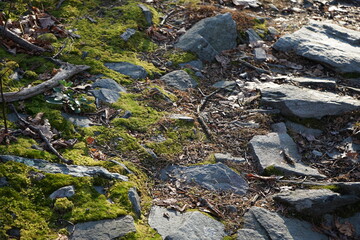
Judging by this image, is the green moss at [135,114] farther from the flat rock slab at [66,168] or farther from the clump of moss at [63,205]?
the clump of moss at [63,205]

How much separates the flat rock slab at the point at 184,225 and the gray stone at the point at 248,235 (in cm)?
17

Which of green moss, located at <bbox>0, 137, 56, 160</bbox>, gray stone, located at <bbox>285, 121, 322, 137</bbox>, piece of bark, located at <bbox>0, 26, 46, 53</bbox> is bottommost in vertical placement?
gray stone, located at <bbox>285, 121, 322, 137</bbox>

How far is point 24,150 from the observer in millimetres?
4148

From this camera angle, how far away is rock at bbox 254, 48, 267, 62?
7230 mm

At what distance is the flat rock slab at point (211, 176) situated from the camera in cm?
467

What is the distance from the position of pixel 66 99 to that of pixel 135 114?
3.11ft

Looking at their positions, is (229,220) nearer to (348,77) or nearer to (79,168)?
(79,168)

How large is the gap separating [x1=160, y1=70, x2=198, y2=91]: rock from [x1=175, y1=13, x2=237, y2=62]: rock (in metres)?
0.73

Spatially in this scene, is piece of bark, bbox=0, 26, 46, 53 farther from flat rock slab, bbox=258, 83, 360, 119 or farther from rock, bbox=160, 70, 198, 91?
flat rock slab, bbox=258, 83, 360, 119

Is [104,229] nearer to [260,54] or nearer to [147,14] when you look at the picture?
[260,54]

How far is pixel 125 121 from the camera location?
17.1ft

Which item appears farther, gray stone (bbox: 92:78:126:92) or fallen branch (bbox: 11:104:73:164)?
gray stone (bbox: 92:78:126:92)

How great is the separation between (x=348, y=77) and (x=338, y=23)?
243cm

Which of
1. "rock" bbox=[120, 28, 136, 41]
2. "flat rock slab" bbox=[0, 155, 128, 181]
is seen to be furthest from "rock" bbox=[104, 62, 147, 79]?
"flat rock slab" bbox=[0, 155, 128, 181]
